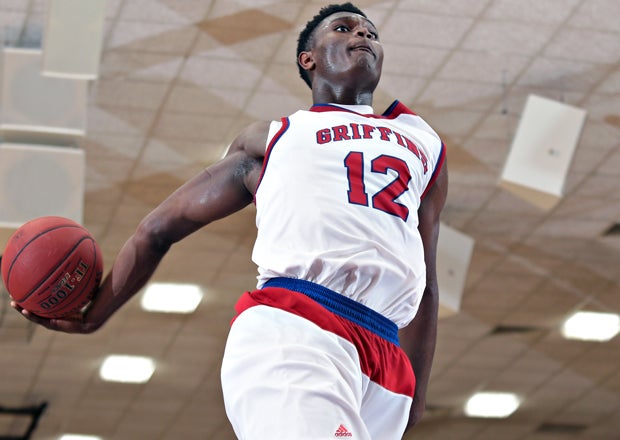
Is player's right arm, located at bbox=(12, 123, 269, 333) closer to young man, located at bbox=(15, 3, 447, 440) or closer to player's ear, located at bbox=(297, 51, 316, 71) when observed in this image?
young man, located at bbox=(15, 3, 447, 440)

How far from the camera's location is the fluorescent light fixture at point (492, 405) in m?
13.3

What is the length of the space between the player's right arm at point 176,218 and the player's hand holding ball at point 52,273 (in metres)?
0.02

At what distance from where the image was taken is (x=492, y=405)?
44.3ft

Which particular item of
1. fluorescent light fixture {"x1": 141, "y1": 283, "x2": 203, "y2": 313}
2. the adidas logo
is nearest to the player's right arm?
the adidas logo

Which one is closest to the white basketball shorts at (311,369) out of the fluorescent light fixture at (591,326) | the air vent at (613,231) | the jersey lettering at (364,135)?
the jersey lettering at (364,135)

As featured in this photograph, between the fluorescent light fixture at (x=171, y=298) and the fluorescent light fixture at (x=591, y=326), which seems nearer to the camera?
the fluorescent light fixture at (x=171, y=298)

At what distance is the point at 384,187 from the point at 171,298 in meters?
8.28

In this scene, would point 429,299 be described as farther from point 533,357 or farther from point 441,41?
point 533,357

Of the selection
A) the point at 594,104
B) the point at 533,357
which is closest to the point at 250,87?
the point at 594,104

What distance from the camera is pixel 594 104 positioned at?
24.2 ft

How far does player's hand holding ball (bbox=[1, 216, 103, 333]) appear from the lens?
98.3 inches

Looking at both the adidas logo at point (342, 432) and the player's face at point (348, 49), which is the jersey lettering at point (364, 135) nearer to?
the player's face at point (348, 49)

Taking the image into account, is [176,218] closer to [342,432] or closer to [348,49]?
[348,49]

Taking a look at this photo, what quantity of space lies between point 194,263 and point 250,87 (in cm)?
294
